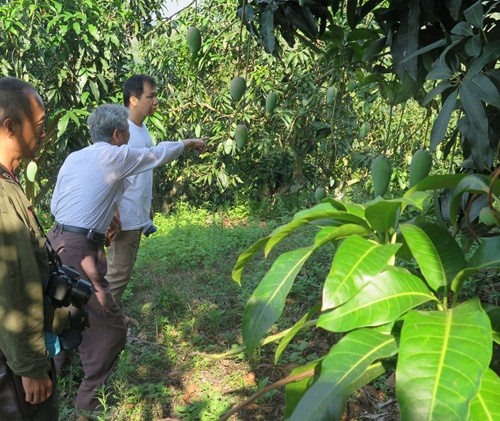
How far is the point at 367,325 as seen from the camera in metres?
0.67

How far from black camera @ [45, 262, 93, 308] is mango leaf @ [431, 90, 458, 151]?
0.94 metres

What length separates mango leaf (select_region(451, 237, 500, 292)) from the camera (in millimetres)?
725

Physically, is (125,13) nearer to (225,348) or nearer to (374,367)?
(225,348)

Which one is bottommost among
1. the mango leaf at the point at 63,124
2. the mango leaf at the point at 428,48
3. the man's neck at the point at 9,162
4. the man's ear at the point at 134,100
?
the mango leaf at the point at 428,48

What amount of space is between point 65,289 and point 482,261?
104cm

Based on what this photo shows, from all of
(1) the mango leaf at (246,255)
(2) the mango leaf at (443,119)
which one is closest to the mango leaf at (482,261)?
(1) the mango leaf at (246,255)

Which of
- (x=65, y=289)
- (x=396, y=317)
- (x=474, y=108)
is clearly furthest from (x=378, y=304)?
(x=65, y=289)

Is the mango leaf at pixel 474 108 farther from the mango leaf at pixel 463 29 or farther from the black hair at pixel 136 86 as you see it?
the black hair at pixel 136 86

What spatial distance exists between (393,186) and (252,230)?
1.27 meters

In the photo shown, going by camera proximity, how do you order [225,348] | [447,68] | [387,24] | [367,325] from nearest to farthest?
[367,325]
[447,68]
[387,24]
[225,348]

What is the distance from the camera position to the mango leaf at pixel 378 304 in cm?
68

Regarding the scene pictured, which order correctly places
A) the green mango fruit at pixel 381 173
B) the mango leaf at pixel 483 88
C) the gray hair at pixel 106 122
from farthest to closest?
the gray hair at pixel 106 122
the green mango fruit at pixel 381 173
the mango leaf at pixel 483 88

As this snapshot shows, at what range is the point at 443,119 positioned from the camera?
1.12 m

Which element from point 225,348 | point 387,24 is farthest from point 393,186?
point 387,24
